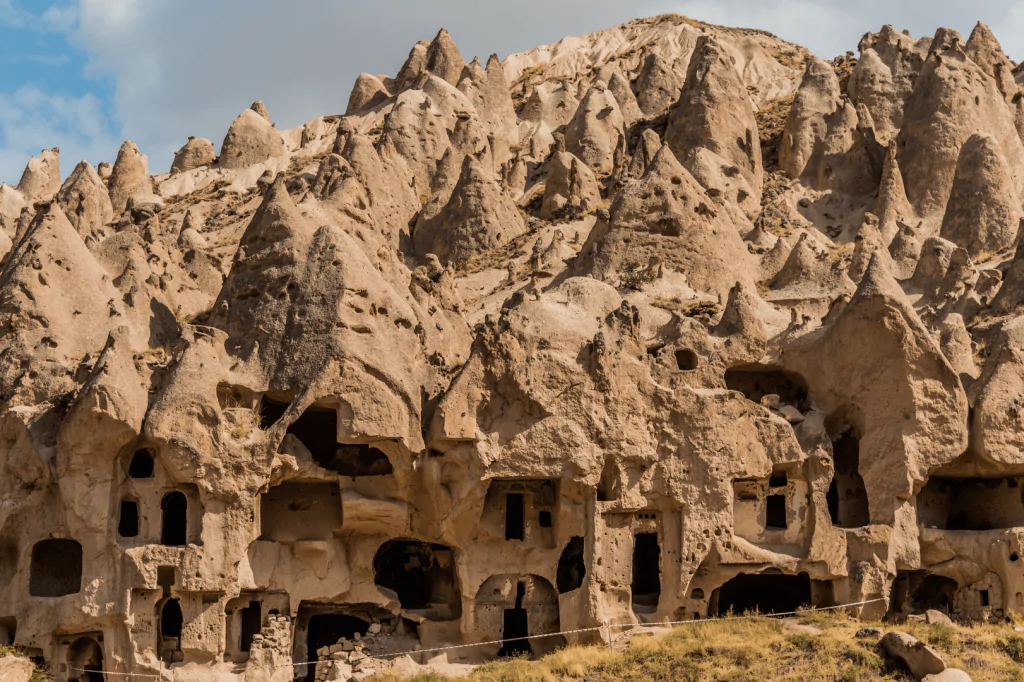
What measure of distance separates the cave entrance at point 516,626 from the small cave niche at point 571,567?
3.02ft

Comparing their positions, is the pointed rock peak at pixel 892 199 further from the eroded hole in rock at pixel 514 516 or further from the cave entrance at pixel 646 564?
the eroded hole in rock at pixel 514 516

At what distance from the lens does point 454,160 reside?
49.4 meters

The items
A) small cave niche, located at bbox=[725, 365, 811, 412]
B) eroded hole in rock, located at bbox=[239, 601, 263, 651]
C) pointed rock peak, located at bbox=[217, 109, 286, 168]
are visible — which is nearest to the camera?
eroded hole in rock, located at bbox=[239, 601, 263, 651]

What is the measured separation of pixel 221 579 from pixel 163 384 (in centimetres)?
424

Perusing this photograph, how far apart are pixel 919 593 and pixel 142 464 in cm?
1714

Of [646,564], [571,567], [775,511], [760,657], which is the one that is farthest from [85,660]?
[775,511]

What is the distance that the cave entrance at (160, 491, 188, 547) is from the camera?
2888cm

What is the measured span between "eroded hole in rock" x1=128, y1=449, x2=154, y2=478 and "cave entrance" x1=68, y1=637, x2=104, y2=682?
3.49 m

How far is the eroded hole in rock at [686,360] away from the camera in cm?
2954

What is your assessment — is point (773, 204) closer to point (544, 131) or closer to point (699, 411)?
point (544, 131)

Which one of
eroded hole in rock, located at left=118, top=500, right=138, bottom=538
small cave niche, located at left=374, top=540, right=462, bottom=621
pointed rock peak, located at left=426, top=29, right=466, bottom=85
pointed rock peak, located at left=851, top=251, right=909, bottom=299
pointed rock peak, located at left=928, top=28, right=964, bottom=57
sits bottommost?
small cave niche, located at left=374, top=540, right=462, bottom=621

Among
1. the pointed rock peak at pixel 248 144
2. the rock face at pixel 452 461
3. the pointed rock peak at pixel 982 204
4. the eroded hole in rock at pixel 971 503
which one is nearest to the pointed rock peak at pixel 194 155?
the pointed rock peak at pixel 248 144

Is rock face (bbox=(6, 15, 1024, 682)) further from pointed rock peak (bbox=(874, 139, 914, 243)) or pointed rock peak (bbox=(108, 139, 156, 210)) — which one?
pointed rock peak (bbox=(108, 139, 156, 210))

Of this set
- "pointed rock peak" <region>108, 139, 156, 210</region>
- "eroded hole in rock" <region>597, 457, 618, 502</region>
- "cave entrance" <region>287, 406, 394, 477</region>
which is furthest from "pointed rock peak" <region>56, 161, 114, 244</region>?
"eroded hole in rock" <region>597, 457, 618, 502</region>
